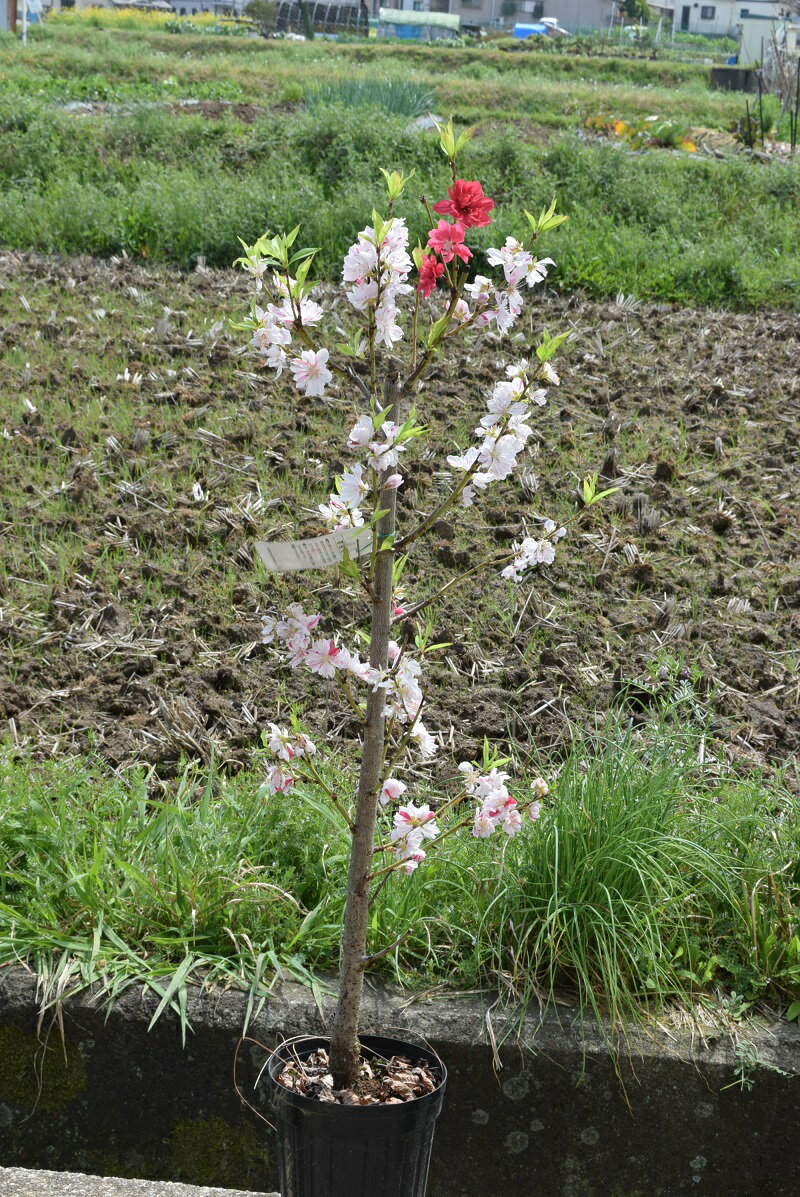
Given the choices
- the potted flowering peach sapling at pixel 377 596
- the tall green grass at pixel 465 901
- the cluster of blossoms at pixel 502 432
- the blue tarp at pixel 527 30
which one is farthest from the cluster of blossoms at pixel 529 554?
the blue tarp at pixel 527 30

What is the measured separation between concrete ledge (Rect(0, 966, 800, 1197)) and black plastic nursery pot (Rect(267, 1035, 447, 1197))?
30 cm

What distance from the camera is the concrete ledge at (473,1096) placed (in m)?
2.10

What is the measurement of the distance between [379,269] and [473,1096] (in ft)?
4.90

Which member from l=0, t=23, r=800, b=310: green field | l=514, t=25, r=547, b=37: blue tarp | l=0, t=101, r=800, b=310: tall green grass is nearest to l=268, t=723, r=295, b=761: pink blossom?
l=0, t=101, r=800, b=310: tall green grass

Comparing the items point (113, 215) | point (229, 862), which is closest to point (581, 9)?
point (113, 215)

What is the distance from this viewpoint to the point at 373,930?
7.38 ft

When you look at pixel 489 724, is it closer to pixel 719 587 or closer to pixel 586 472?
pixel 719 587

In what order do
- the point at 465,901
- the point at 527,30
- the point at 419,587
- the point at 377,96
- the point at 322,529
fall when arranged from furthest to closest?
1. the point at 527,30
2. the point at 377,96
3. the point at 322,529
4. the point at 419,587
5. the point at 465,901

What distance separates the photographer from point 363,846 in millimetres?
1893

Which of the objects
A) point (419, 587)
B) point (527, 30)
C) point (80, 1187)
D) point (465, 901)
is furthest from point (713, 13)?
point (80, 1187)

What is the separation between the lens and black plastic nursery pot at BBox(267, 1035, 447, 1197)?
68.2 inches

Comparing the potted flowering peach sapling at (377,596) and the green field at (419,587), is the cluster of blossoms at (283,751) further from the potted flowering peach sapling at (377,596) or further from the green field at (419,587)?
the green field at (419,587)

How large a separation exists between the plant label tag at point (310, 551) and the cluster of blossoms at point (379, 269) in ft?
1.18

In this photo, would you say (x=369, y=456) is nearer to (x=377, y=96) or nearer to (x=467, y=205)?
(x=467, y=205)
